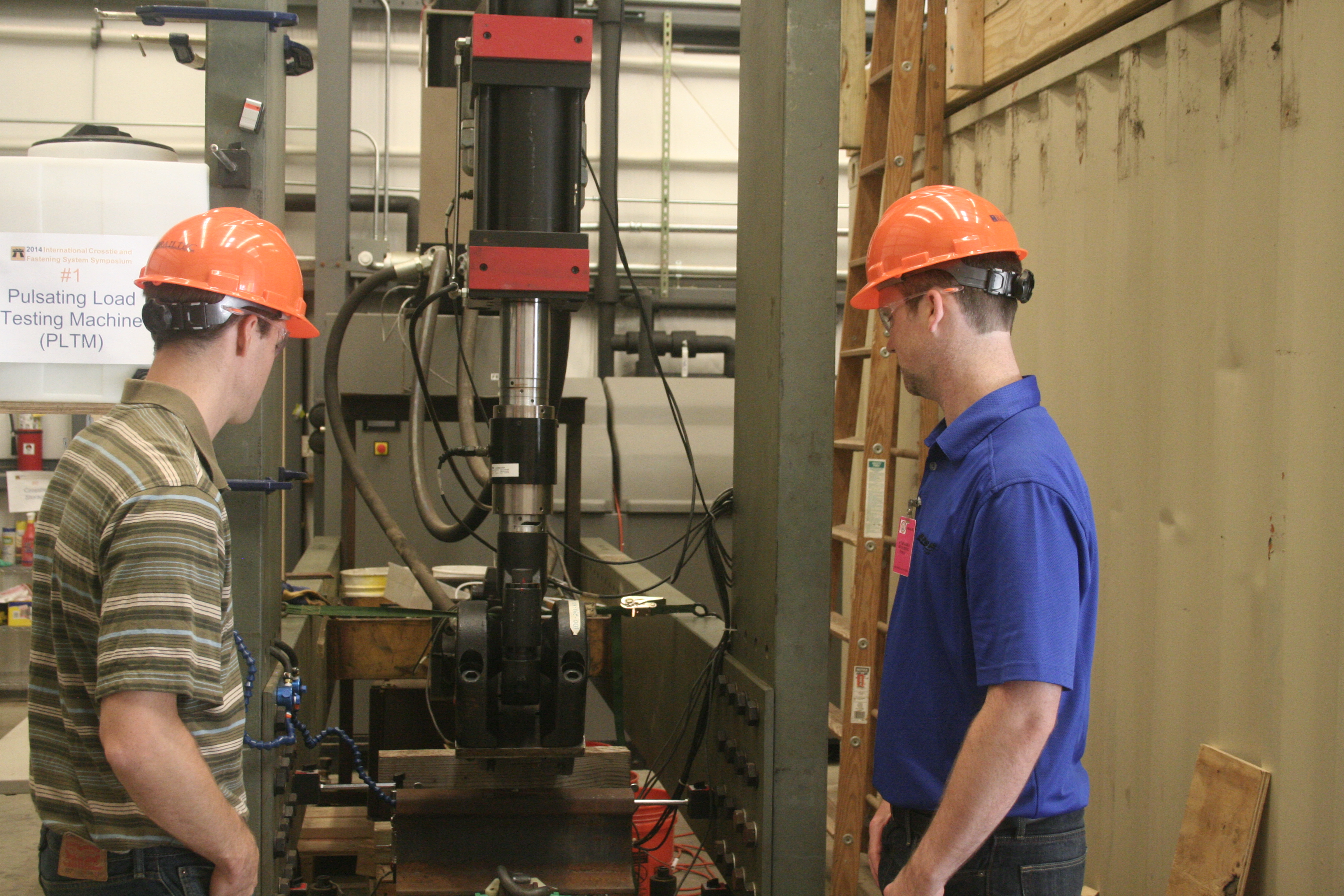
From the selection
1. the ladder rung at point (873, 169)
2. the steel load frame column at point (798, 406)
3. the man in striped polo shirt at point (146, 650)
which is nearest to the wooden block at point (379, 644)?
the steel load frame column at point (798, 406)

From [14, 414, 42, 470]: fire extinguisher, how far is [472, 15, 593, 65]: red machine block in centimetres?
455

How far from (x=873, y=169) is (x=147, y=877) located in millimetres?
2529

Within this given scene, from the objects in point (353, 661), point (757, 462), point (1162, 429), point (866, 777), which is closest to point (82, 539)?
point (757, 462)

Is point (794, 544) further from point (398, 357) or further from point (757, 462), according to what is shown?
point (398, 357)

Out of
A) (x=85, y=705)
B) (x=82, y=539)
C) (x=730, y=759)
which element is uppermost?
(x=82, y=539)

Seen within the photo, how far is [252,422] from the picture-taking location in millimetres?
1820

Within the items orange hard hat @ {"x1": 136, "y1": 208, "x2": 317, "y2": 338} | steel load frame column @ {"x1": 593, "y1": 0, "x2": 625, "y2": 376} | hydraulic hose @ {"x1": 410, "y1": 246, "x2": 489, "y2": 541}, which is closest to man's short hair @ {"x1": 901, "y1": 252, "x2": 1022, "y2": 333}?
orange hard hat @ {"x1": 136, "y1": 208, "x2": 317, "y2": 338}

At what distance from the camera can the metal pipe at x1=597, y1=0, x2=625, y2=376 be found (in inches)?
220

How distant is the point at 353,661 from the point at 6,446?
393cm

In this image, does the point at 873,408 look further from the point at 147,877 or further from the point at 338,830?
the point at 147,877

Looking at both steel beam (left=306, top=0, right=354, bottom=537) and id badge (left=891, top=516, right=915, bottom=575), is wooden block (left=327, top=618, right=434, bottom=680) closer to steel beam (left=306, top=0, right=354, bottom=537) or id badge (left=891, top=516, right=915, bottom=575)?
id badge (left=891, top=516, right=915, bottom=575)

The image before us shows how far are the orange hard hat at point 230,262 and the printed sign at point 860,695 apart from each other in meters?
1.70

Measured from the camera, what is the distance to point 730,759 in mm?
2125

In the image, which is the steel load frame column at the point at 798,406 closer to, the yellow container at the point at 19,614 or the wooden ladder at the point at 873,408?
the wooden ladder at the point at 873,408
